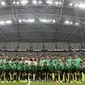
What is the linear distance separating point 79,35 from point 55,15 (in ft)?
34.0

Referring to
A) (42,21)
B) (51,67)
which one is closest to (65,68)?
(51,67)

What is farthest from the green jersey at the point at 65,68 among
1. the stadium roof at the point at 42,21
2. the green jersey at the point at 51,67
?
the stadium roof at the point at 42,21

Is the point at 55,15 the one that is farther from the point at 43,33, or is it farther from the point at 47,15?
the point at 43,33

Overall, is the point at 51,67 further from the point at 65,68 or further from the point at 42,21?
the point at 42,21

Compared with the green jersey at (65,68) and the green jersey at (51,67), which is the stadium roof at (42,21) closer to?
the green jersey at (65,68)

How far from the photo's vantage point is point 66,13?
37.4 metres

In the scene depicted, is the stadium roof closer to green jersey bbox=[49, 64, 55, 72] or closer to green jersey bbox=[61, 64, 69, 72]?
green jersey bbox=[61, 64, 69, 72]

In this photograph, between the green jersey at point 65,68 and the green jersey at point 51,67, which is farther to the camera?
the green jersey at point 65,68

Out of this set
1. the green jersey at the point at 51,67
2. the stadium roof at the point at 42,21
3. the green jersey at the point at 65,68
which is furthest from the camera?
the stadium roof at the point at 42,21

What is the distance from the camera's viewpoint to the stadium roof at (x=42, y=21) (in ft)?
113

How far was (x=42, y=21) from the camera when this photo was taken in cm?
4034

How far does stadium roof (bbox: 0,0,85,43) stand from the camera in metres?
34.4

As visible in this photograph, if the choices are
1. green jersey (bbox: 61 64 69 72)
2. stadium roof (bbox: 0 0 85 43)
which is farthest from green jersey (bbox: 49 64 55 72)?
stadium roof (bbox: 0 0 85 43)

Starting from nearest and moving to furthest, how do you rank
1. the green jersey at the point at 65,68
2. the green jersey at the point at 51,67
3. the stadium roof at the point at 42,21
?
the green jersey at the point at 51,67 → the green jersey at the point at 65,68 → the stadium roof at the point at 42,21
